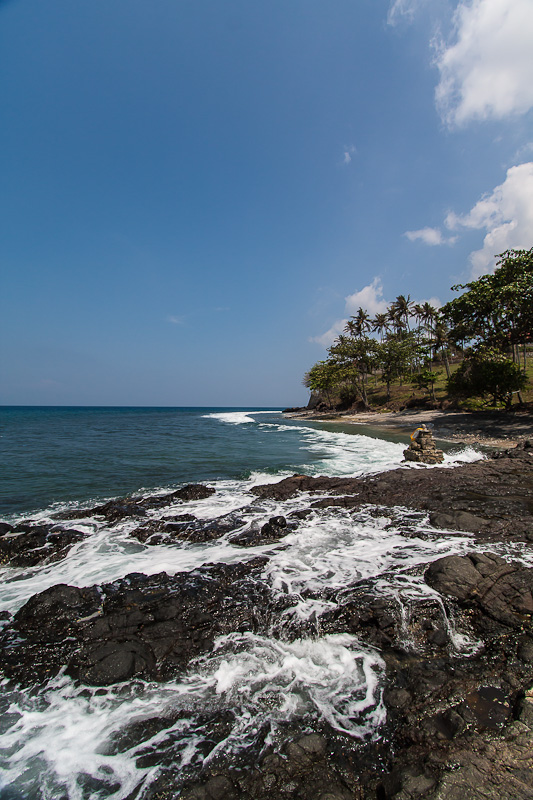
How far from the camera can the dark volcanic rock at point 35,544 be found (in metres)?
7.88

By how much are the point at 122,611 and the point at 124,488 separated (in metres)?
9.27

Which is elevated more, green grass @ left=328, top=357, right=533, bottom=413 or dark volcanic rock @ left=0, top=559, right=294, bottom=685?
green grass @ left=328, top=357, right=533, bottom=413

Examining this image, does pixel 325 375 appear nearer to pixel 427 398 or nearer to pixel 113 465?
pixel 427 398

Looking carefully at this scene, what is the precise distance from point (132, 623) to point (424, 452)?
16565mm

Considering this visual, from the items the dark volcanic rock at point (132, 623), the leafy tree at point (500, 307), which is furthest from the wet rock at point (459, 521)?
the leafy tree at point (500, 307)

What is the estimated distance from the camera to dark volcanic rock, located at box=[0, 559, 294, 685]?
4500 millimetres

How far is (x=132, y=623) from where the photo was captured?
526 cm

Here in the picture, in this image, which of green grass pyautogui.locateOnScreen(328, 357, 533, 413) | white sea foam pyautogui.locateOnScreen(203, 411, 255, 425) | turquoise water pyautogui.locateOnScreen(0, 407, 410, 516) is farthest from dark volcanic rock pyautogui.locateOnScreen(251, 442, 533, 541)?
white sea foam pyautogui.locateOnScreen(203, 411, 255, 425)

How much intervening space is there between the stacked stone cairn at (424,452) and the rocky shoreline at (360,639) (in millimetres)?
8480

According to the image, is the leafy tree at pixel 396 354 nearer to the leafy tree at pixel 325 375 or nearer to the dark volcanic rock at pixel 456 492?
the leafy tree at pixel 325 375

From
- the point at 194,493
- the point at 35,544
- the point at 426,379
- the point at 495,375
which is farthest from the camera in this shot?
the point at 426,379

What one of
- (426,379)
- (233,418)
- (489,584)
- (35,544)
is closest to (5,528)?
(35,544)

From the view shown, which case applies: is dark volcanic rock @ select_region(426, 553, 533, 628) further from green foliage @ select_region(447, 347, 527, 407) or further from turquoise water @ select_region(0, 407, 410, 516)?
green foliage @ select_region(447, 347, 527, 407)

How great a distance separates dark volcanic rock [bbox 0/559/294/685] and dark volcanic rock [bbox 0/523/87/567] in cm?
242
